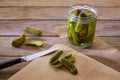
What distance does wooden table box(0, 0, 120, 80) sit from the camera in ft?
3.28

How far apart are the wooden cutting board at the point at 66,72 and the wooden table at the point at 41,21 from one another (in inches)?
1.7

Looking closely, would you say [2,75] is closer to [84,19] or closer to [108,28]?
[84,19]

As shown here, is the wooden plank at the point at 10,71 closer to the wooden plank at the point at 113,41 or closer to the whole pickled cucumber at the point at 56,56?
the whole pickled cucumber at the point at 56,56

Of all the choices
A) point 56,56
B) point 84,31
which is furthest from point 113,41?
point 56,56

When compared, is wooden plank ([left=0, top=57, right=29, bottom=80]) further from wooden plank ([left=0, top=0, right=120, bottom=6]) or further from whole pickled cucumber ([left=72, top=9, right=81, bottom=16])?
wooden plank ([left=0, top=0, right=120, bottom=6])

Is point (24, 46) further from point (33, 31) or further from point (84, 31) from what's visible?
point (84, 31)

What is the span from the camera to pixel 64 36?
3.51 ft

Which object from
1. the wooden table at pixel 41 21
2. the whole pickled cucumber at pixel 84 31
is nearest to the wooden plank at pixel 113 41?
the wooden table at pixel 41 21

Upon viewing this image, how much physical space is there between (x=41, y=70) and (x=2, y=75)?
12 centimetres

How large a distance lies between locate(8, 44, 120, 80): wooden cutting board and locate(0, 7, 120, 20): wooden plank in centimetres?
29

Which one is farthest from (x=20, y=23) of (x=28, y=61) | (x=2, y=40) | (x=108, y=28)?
(x=108, y=28)

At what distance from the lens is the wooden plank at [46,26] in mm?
1083

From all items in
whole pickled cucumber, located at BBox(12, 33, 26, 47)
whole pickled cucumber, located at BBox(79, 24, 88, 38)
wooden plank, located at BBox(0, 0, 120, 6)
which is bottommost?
whole pickled cucumber, located at BBox(12, 33, 26, 47)

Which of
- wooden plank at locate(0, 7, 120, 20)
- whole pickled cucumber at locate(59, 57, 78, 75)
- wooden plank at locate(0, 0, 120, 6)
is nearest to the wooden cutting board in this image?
whole pickled cucumber at locate(59, 57, 78, 75)
